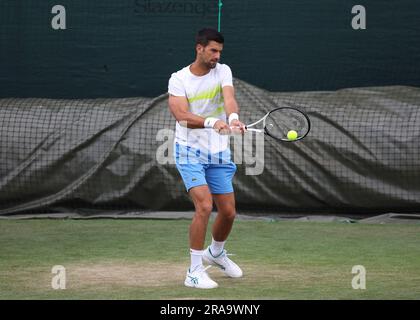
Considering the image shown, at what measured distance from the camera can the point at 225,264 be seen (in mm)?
6797

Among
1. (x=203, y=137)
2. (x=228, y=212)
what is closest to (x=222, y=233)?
(x=228, y=212)

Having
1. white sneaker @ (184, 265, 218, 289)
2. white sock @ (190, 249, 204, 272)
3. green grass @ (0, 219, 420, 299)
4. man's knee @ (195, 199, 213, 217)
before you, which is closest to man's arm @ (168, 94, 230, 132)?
man's knee @ (195, 199, 213, 217)

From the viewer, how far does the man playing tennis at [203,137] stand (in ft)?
21.0

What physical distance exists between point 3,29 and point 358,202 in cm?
479

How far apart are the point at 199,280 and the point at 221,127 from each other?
3.32 feet

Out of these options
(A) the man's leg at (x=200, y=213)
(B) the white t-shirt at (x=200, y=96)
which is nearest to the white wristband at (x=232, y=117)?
(B) the white t-shirt at (x=200, y=96)

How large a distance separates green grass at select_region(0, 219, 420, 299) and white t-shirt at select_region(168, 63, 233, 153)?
95 centimetres

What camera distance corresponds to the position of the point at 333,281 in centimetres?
652

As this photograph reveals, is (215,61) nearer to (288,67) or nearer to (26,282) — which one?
(26,282)

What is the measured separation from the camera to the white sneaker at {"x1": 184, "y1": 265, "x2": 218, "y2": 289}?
6.32 meters

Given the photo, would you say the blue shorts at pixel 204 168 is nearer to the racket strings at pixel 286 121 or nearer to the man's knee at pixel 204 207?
the man's knee at pixel 204 207

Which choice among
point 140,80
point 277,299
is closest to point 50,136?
point 140,80

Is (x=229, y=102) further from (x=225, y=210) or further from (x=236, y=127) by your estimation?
(x=225, y=210)

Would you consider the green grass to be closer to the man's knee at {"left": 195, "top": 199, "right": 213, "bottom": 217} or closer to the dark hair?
the man's knee at {"left": 195, "top": 199, "right": 213, "bottom": 217}
